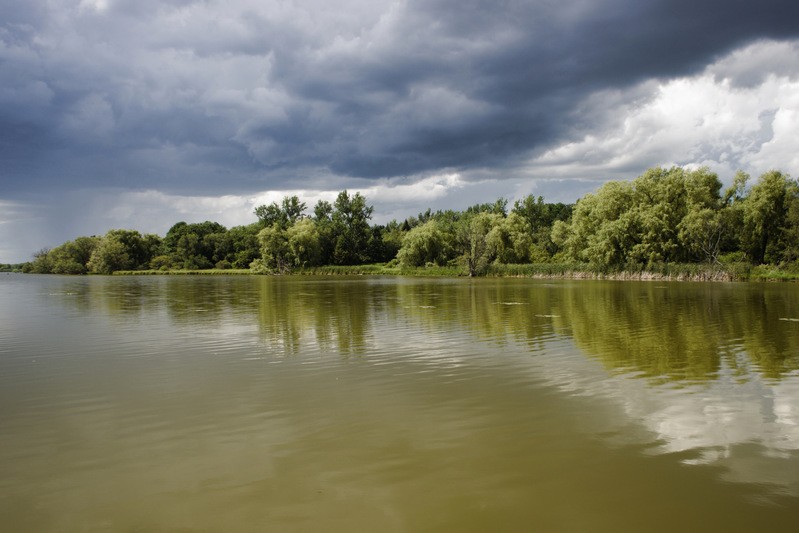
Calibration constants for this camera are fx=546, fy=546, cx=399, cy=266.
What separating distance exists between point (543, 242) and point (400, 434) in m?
103

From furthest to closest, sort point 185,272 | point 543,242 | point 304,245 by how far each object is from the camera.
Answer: point 185,272 < point 304,245 < point 543,242

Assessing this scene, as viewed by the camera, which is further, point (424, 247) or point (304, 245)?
point (304, 245)

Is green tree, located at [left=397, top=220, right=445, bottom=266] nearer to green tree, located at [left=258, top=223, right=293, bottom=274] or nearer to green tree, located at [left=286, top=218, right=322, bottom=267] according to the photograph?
green tree, located at [left=286, top=218, right=322, bottom=267]

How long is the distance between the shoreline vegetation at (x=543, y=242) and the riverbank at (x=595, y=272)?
162 mm

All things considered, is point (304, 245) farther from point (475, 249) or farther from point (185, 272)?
point (475, 249)

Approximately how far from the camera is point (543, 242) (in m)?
107

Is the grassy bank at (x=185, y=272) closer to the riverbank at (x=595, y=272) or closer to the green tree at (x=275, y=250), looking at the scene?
the green tree at (x=275, y=250)

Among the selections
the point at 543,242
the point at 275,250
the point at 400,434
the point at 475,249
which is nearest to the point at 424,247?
the point at 475,249

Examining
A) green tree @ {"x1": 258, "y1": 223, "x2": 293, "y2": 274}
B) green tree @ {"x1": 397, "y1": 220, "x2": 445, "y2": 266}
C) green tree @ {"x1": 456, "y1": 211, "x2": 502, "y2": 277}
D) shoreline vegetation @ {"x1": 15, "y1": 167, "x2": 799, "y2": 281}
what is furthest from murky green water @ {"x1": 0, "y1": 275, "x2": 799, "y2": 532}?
green tree @ {"x1": 258, "y1": 223, "x2": 293, "y2": 274}

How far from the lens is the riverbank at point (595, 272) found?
190 feet

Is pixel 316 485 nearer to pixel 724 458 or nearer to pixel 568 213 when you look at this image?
pixel 724 458

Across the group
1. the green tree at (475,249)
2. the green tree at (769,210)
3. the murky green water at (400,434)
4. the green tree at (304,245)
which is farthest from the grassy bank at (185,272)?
the murky green water at (400,434)

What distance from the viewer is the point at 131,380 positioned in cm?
1166

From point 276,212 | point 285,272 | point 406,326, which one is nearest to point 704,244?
point 406,326
